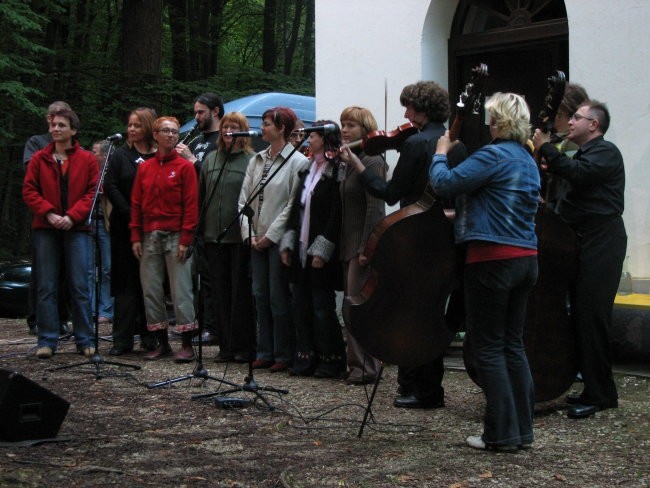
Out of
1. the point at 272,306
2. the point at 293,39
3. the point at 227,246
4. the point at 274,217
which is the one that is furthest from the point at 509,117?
the point at 293,39

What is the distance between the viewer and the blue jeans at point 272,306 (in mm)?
8297

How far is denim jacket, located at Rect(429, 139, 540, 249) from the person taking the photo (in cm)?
531

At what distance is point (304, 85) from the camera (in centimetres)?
2045

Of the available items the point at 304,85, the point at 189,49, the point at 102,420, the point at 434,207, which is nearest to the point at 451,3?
the point at 434,207

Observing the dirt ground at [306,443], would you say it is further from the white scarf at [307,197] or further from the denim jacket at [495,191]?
the denim jacket at [495,191]

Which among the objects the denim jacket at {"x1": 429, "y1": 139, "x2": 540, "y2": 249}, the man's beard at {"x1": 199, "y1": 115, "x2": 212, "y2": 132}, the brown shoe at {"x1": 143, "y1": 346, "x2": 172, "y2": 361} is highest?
the man's beard at {"x1": 199, "y1": 115, "x2": 212, "y2": 132}

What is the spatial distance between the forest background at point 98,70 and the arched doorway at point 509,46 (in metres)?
8.06

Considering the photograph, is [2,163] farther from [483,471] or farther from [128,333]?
[483,471]

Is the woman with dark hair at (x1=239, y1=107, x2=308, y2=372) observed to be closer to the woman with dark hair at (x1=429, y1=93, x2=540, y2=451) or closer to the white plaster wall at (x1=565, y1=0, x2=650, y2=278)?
the white plaster wall at (x1=565, y1=0, x2=650, y2=278)

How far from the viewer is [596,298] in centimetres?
639

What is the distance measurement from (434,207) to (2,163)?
15.4 metres

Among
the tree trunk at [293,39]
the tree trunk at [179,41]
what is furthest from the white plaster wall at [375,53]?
the tree trunk at [293,39]

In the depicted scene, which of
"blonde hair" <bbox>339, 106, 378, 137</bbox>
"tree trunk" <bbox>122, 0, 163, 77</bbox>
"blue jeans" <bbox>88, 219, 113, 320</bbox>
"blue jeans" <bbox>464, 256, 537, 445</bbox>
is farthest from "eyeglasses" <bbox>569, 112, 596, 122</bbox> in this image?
"tree trunk" <bbox>122, 0, 163, 77</bbox>

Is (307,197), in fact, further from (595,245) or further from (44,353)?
(44,353)
